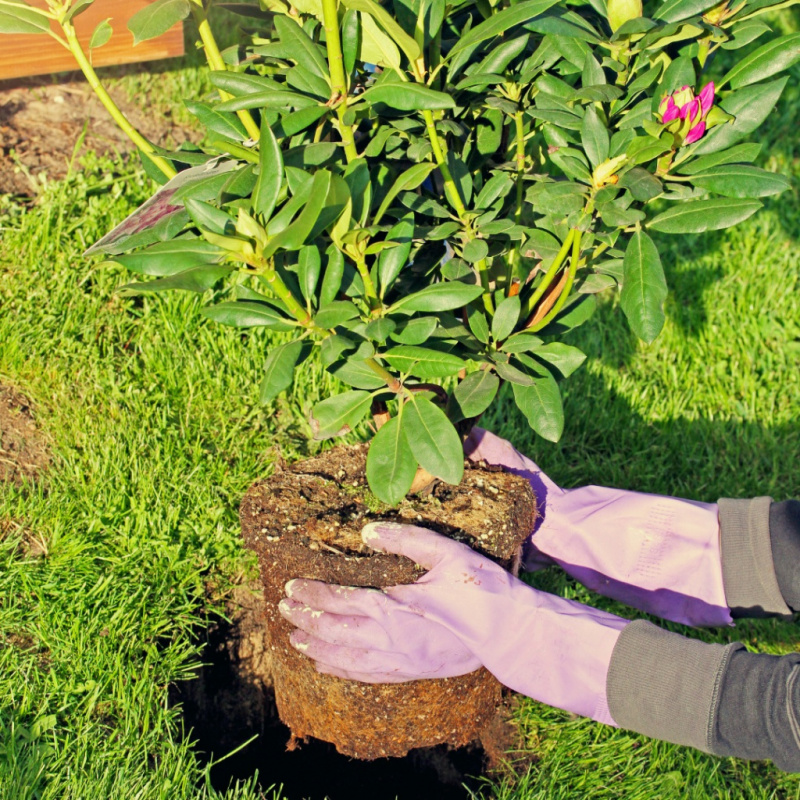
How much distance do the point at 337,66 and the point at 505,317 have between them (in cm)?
58

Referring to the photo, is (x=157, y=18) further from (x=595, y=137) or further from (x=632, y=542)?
(x=632, y=542)

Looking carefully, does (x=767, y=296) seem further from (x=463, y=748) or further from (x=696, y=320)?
(x=463, y=748)

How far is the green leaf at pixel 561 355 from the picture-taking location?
5.51 feet

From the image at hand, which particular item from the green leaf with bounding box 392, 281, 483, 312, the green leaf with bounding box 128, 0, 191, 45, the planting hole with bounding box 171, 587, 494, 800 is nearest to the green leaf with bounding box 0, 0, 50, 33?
the green leaf with bounding box 128, 0, 191, 45

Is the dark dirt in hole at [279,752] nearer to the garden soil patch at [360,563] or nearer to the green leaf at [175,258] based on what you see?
the garden soil patch at [360,563]

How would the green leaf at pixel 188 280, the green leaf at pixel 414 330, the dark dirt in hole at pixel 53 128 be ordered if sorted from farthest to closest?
the dark dirt in hole at pixel 53 128
the green leaf at pixel 414 330
the green leaf at pixel 188 280

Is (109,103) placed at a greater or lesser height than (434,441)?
A: greater

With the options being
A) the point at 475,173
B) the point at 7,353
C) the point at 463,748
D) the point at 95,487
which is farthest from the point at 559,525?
the point at 7,353

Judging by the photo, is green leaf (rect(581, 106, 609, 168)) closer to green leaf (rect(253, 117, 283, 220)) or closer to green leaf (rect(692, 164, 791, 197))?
green leaf (rect(692, 164, 791, 197))

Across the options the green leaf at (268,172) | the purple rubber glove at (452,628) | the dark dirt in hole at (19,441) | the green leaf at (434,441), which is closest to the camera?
the green leaf at (268,172)

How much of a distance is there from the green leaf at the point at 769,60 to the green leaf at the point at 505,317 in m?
0.54

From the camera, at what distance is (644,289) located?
4.59 ft

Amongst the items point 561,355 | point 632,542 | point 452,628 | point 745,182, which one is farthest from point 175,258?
point 632,542

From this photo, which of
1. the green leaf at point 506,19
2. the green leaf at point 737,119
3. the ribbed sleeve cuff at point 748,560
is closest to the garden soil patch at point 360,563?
the ribbed sleeve cuff at point 748,560
